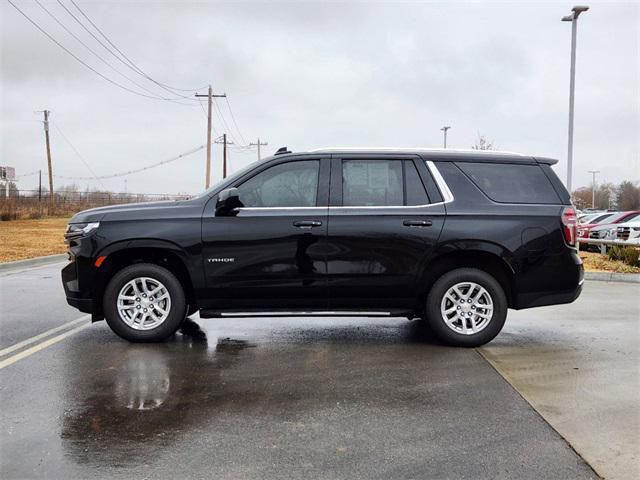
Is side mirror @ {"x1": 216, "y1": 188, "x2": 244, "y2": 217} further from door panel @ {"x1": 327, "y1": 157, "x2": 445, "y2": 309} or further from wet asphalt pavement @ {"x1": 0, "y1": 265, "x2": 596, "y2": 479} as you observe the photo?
wet asphalt pavement @ {"x1": 0, "y1": 265, "x2": 596, "y2": 479}

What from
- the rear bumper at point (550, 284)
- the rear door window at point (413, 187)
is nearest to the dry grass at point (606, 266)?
the rear bumper at point (550, 284)

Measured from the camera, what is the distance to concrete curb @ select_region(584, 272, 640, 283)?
12.1 meters

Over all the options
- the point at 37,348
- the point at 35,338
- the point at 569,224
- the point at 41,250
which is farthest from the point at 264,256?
the point at 41,250

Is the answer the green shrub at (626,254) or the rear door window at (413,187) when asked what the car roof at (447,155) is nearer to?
the rear door window at (413,187)

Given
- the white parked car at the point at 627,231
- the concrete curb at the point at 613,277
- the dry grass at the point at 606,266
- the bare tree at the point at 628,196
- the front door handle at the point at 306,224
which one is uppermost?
the bare tree at the point at 628,196

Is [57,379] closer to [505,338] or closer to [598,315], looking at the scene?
[505,338]

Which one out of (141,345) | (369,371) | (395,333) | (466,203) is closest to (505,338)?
(395,333)

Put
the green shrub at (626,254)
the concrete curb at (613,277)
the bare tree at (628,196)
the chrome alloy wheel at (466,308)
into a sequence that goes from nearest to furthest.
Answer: the chrome alloy wheel at (466,308) → the concrete curb at (613,277) → the green shrub at (626,254) → the bare tree at (628,196)

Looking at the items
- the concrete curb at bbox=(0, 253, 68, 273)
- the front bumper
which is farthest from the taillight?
the concrete curb at bbox=(0, 253, 68, 273)

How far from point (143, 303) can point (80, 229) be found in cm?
100

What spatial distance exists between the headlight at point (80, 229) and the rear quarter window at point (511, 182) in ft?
12.6

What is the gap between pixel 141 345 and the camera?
616cm

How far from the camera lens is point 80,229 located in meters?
6.16

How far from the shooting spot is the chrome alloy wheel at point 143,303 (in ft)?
20.1
